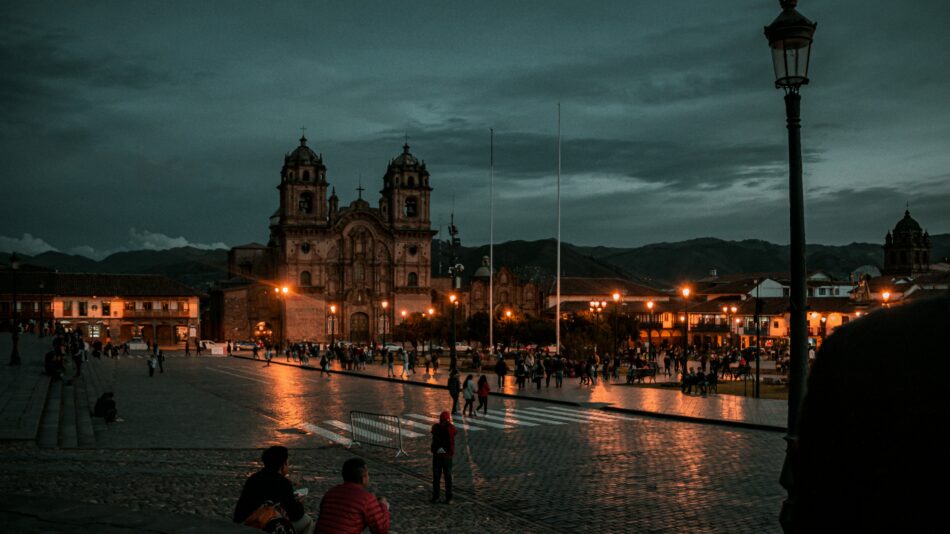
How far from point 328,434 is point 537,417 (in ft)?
21.0

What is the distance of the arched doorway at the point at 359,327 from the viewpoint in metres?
89.4

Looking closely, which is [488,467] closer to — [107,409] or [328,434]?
[328,434]

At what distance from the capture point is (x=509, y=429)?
2042cm

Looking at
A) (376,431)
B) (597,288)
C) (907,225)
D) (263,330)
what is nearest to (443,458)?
(376,431)

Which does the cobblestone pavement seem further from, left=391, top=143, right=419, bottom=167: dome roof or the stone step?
left=391, top=143, right=419, bottom=167: dome roof

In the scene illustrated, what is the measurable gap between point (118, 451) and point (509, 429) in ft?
31.2

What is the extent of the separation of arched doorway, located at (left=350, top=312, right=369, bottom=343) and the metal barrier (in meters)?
69.4

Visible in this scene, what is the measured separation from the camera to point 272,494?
21.4 ft

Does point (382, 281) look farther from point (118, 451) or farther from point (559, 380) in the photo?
point (118, 451)

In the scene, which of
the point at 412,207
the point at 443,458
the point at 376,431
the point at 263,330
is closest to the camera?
the point at 443,458

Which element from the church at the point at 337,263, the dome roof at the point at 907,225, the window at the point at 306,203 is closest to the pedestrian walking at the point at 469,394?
the church at the point at 337,263

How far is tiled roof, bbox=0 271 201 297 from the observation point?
8225 centimetres

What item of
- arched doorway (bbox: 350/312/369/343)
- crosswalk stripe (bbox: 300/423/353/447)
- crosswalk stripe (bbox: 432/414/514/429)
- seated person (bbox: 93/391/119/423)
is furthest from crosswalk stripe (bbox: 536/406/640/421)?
arched doorway (bbox: 350/312/369/343)

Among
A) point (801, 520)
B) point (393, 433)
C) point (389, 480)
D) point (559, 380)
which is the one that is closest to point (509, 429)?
point (393, 433)
